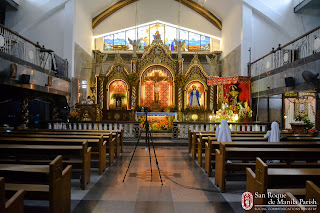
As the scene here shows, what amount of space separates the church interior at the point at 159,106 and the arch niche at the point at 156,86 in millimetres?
81

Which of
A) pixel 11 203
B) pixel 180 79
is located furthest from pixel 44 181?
pixel 180 79

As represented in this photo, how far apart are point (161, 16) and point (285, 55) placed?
36.6 feet

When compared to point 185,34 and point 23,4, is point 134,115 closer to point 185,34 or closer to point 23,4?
point 185,34

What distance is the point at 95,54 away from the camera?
2109 centimetres

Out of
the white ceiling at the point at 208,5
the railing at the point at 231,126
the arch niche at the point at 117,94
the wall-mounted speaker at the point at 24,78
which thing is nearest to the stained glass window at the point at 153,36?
the white ceiling at the point at 208,5

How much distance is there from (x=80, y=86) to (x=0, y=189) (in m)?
16.1

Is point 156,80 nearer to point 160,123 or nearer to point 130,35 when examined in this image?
point 160,123

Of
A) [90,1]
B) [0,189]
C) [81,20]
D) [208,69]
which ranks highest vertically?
[90,1]

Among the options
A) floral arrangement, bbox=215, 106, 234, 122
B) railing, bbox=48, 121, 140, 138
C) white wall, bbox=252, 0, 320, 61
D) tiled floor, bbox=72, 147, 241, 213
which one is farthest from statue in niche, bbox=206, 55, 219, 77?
tiled floor, bbox=72, 147, 241, 213

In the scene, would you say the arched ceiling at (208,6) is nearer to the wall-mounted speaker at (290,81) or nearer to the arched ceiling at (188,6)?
the arched ceiling at (188,6)

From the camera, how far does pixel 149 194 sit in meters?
5.05

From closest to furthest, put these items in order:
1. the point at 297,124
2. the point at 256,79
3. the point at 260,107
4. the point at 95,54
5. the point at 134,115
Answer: the point at 297,124, the point at 256,79, the point at 260,107, the point at 134,115, the point at 95,54

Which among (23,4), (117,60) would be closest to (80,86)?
(117,60)

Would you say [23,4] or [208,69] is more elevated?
[23,4]
